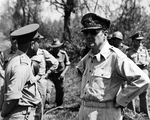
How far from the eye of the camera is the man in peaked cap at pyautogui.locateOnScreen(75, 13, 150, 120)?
2.66 m

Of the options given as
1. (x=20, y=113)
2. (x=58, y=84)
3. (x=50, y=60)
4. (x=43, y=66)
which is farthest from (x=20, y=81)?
(x=58, y=84)

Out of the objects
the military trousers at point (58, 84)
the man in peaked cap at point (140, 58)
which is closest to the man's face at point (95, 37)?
the man in peaked cap at point (140, 58)

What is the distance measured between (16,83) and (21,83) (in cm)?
6

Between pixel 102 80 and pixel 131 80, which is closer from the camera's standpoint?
pixel 131 80

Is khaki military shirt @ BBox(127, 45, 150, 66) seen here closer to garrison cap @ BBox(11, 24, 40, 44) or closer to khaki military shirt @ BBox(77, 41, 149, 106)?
khaki military shirt @ BBox(77, 41, 149, 106)

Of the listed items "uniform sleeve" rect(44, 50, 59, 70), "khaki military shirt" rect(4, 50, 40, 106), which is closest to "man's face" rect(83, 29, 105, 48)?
"khaki military shirt" rect(4, 50, 40, 106)

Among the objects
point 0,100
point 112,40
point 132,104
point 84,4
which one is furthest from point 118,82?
point 84,4

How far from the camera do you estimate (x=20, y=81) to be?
2748mm

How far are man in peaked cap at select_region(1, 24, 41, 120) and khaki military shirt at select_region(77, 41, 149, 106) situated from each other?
0.64 meters

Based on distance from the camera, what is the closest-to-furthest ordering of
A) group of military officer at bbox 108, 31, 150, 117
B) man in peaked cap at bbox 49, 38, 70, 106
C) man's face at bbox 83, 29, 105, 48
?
man's face at bbox 83, 29, 105, 48, group of military officer at bbox 108, 31, 150, 117, man in peaked cap at bbox 49, 38, 70, 106

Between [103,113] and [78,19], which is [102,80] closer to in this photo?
[103,113]

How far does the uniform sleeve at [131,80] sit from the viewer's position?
2617 millimetres

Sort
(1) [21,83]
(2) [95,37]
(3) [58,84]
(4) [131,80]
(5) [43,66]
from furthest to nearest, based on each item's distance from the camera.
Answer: (3) [58,84]
(5) [43,66]
(2) [95,37]
(1) [21,83]
(4) [131,80]

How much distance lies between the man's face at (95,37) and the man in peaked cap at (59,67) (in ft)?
14.8
